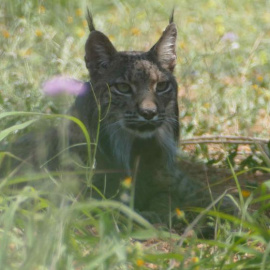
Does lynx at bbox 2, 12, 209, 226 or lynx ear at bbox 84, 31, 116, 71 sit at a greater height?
lynx ear at bbox 84, 31, 116, 71

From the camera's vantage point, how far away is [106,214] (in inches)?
103

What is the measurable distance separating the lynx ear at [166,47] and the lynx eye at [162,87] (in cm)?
15

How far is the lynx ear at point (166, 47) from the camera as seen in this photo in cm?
438

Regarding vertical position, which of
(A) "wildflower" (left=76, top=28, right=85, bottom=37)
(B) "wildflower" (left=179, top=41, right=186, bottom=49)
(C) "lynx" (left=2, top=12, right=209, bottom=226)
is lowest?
(C) "lynx" (left=2, top=12, right=209, bottom=226)

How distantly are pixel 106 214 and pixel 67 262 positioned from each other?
0.25 metres

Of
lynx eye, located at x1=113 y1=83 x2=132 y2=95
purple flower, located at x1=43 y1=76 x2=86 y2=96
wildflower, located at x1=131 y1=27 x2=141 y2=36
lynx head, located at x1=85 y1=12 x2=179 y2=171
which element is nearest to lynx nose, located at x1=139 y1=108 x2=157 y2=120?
lynx head, located at x1=85 y1=12 x2=179 y2=171

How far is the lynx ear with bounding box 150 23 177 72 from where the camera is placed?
438 centimetres

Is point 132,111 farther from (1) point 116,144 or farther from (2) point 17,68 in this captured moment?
(2) point 17,68

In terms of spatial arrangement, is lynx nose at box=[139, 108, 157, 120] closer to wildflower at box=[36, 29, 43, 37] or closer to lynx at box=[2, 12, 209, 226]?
lynx at box=[2, 12, 209, 226]

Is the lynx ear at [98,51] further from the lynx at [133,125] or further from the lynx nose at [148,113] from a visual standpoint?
the lynx nose at [148,113]

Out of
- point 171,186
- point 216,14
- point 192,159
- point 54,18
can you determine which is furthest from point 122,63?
point 216,14

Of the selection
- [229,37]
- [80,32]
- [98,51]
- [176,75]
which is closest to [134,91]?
[98,51]

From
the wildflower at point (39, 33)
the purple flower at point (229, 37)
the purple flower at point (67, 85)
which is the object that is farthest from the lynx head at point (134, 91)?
the purple flower at point (229, 37)

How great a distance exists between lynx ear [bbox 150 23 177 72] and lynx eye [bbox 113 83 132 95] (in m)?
0.30
